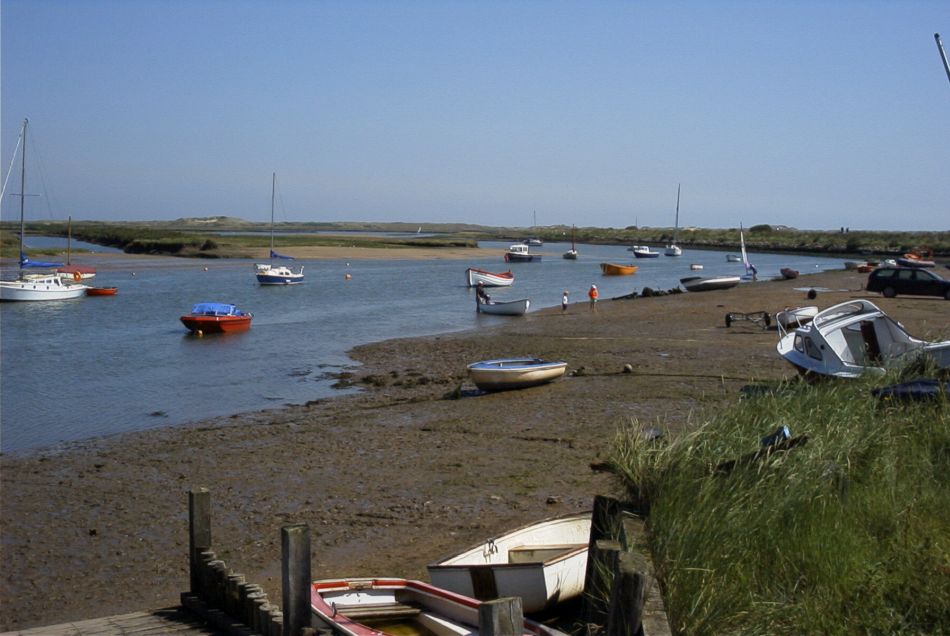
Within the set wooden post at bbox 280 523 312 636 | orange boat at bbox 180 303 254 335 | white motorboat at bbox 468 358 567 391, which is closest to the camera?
wooden post at bbox 280 523 312 636

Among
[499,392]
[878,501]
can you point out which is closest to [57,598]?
[878,501]

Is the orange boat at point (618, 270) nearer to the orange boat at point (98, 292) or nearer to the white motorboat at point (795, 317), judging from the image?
the orange boat at point (98, 292)

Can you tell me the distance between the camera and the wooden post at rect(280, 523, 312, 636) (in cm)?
741

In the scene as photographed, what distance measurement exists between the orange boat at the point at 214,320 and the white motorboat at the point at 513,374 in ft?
65.3

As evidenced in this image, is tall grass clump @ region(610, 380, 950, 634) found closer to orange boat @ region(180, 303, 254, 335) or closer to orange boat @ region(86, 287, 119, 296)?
orange boat @ region(180, 303, 254, 335)

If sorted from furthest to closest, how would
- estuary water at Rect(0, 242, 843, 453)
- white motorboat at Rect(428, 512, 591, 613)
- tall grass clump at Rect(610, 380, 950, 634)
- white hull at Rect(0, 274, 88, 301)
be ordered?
white hull at Rect(0, 274, 88, 301) → estuary water at Rect(0, 242, 843, 453) → white motorboat at Rect(428, 512, 591, 613) → tall grass clump at Rect(610, 380, 950, 634)

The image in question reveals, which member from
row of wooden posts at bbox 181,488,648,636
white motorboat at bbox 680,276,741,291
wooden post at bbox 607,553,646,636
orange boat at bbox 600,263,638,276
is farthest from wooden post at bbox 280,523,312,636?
orange boat at bbox 600,263,638,276

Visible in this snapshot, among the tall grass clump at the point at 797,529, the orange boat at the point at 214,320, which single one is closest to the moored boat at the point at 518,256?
the orange boat at the point at 214,320

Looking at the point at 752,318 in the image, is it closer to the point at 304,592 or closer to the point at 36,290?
the point at 304,592

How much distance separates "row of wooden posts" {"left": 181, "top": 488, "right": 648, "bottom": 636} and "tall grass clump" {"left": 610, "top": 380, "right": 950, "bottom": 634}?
44cm

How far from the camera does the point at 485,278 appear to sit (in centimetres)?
6391

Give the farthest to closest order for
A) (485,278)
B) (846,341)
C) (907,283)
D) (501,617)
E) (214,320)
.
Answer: (485,278)
(907,283)
(214,320)
(846,341)
(501,617)

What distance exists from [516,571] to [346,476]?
7.54 meters

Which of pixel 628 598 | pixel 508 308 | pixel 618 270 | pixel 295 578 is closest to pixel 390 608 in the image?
pixel 295 578
